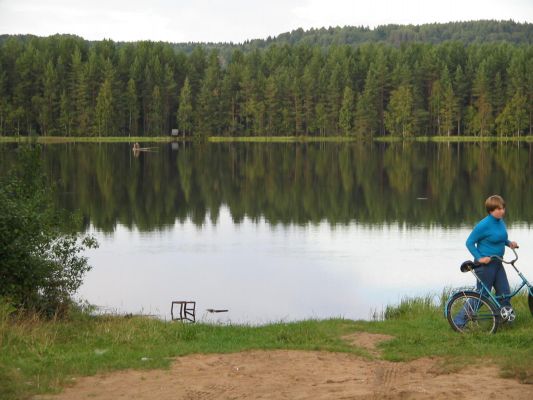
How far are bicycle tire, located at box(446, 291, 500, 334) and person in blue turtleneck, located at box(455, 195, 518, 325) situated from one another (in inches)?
3.6

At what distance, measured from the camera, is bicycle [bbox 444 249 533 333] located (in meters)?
12.7

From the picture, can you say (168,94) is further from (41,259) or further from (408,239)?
(41,259)

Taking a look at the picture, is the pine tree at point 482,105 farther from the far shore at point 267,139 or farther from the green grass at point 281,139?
the green grass at point 281,139

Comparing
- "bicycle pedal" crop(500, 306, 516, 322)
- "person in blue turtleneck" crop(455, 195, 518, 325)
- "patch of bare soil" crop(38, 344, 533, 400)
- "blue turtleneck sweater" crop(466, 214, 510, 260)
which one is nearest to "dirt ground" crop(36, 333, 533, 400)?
"patch of bare soil" crop(38, 344, 533, 400)

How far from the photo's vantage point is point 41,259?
56.2 feet

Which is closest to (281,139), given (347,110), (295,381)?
(347,110)

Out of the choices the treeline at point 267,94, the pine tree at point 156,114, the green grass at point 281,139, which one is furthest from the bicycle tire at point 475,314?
the pine tree at point 156,114

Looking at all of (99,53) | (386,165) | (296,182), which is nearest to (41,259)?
(296,182)

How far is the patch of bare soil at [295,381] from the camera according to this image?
962 centimetres

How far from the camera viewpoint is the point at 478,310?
12.9m

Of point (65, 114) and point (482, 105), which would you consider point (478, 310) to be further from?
point (65, 114)

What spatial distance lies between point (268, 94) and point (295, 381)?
124575 millimetres

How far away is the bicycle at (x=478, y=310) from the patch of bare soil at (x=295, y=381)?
5.81ft

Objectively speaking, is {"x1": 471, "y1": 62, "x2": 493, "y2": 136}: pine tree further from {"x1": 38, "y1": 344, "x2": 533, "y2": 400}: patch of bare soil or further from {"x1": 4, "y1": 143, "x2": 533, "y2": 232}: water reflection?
{"x1": 38, "y1": 344, "x2": 533, "y2": 400}: patch of bare soil
